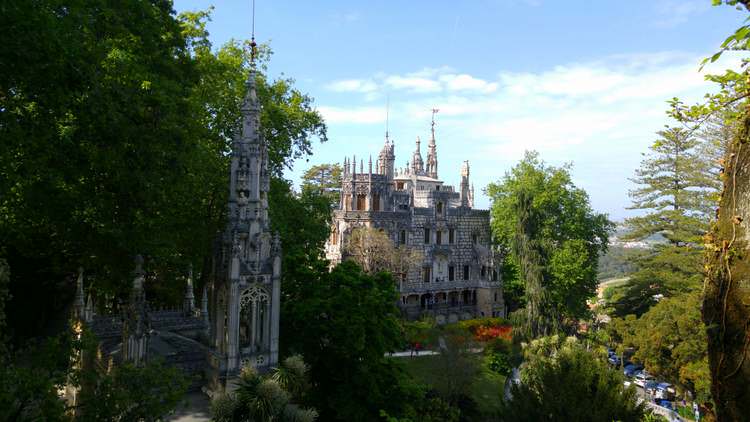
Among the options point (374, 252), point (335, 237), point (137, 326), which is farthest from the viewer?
point (335, 237)

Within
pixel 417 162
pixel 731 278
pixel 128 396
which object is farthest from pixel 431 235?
pixel 731 278

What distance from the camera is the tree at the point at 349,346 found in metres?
12.9

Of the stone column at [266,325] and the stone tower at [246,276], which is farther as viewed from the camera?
the stone column at [266,325]

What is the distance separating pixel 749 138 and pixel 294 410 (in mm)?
8182

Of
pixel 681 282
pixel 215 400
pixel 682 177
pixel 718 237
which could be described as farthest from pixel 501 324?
pixel 718 237

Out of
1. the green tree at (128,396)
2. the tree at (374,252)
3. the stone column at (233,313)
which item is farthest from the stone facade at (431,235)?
the green tree at (128,396)

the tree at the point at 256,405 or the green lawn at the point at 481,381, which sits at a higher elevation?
the tree at the point at 256,405

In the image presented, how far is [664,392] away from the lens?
2664 centimetres

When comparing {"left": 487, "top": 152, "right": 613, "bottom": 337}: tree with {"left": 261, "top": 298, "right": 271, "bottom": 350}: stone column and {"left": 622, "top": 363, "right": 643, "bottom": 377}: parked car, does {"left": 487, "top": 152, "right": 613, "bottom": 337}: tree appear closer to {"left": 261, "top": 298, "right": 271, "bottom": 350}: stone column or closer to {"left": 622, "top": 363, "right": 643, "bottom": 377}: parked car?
{"left": 622, "top": 363, "right": 643, "bottom": 377}: parked car

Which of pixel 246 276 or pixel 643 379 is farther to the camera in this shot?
pixel 643 379

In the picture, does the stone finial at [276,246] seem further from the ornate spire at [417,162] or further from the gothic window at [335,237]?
the ornate spire at [417,162]

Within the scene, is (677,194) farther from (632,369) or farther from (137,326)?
(137,326)

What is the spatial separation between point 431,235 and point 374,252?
8.18m

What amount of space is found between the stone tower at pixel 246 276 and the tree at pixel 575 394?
702cm
